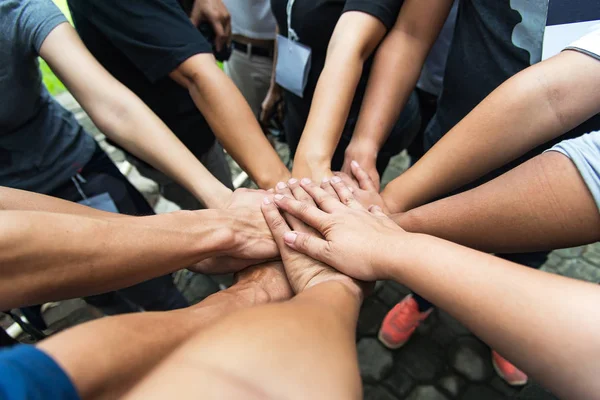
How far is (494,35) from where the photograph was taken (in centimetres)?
78

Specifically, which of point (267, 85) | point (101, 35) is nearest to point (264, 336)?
point (101, 35)

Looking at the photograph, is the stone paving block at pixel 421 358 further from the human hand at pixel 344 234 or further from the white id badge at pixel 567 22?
the white id badge at pixel 567 22

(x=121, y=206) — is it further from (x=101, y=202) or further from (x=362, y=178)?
(x=362, y=178)

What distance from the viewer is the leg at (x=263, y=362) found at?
1.09 feet

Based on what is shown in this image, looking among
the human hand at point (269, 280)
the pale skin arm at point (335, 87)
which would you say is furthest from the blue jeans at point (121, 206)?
the pale skin arm at point (335, 87)

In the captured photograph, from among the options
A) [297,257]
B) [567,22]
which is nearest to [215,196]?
[297,257]

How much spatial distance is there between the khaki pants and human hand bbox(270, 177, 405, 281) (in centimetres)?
114

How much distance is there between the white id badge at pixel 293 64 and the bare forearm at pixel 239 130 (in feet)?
0.76

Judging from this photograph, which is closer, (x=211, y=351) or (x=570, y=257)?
(x=211, y=351)

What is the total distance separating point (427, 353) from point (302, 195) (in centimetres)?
103

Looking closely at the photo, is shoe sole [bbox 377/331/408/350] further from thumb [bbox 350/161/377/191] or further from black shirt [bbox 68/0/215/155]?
black shirt [bbox 68/0/215/155]

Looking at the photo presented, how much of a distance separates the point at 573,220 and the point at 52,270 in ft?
3.07

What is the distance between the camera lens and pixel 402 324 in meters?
1.41

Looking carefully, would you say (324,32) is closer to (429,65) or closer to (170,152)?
(429,65)
